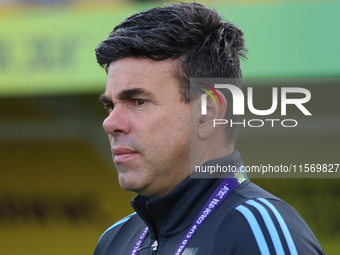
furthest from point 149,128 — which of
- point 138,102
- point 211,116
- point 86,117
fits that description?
point 86,117

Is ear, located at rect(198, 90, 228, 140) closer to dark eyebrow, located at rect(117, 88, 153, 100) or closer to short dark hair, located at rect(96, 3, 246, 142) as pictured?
short dark hair, located at rect(96, 3, 246, 142)

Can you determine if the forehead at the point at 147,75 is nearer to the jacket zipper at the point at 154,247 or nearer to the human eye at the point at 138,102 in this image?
the human eye at the point at 138,102

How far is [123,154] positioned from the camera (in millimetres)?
1249

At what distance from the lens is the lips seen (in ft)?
4.06

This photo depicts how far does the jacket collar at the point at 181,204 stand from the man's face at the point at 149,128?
0.14 ft

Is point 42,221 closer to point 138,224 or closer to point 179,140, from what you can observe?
point 138,224

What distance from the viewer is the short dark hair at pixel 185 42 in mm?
1282

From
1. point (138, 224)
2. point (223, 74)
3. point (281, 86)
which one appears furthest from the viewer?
point (281, 86)

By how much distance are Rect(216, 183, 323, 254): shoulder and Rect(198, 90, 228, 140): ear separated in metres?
0.27

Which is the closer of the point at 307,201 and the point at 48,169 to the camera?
the point at 307,201

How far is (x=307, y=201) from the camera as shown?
3828 millimetres

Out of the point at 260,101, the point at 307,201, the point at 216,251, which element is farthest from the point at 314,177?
the point at 216,251

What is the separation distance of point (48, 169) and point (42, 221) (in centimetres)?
56

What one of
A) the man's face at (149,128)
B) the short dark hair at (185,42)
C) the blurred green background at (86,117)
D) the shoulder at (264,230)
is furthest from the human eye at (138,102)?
the blurred green background at (86,117)
